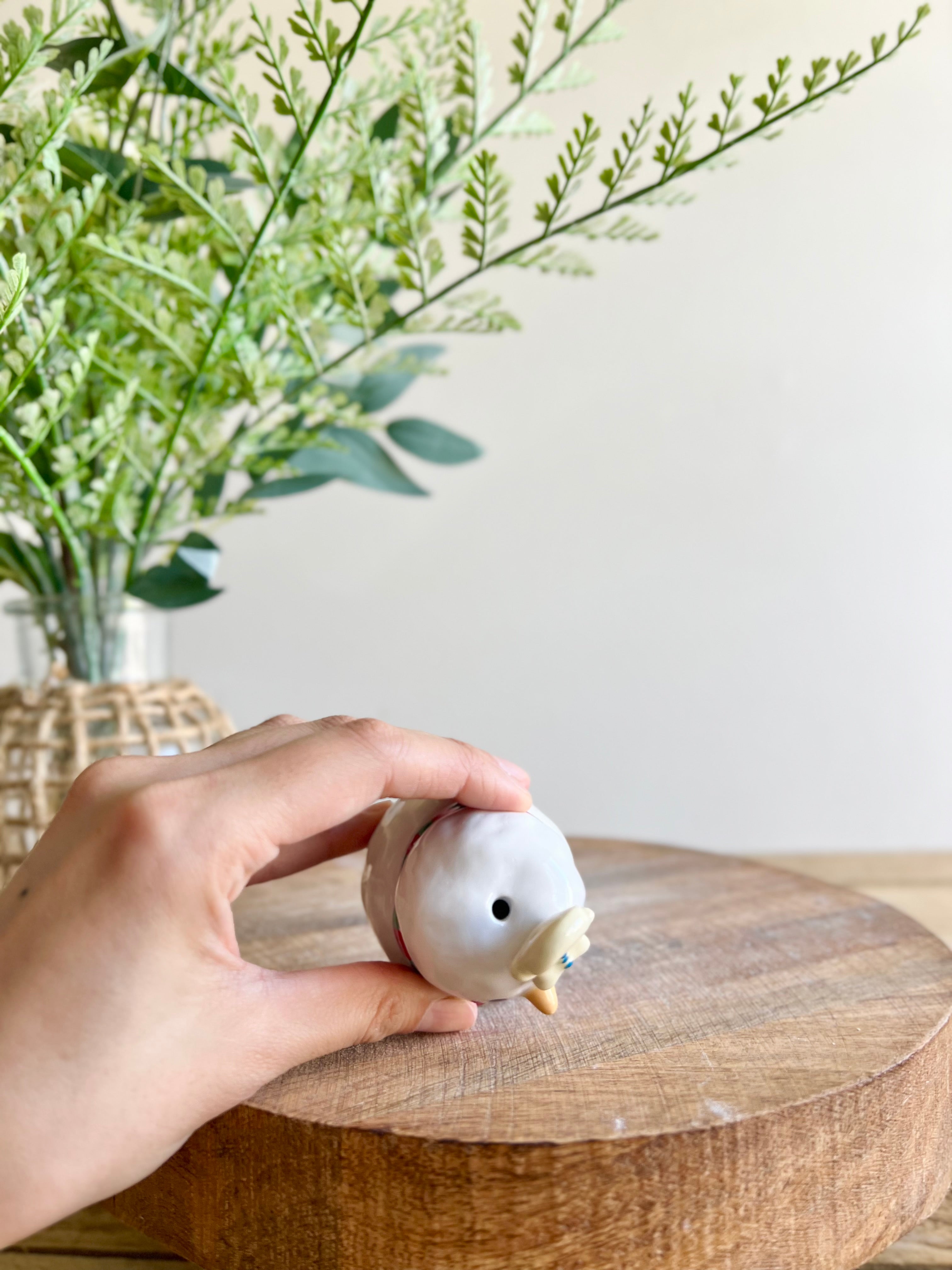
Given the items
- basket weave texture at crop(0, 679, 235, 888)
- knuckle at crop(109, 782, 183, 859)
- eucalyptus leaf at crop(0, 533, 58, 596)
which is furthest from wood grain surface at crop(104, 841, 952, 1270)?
eucalyptus leaf at crop(0, 533, 58, 596)

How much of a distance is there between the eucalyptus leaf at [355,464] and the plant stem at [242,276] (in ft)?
0.33

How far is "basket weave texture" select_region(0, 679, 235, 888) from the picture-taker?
0.67 m

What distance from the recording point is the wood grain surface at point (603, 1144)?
36 cm

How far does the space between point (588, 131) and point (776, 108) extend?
92mm

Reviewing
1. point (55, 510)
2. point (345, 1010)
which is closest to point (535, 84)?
point (55, 510)

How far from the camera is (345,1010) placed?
0.43 meters

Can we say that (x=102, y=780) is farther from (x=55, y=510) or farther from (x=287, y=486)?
(x=287, y=486)

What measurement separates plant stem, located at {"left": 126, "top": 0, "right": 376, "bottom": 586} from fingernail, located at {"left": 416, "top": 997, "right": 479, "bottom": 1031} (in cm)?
36

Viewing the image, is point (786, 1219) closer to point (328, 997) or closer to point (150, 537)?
point (328, 997)

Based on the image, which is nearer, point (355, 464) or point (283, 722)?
point (283, 722)

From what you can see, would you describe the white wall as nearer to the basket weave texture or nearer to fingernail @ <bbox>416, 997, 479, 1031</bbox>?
the basket weave texture

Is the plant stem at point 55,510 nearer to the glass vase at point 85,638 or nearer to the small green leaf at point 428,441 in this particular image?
the glass vase at point 85,638

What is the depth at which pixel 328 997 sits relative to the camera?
0.43 meters

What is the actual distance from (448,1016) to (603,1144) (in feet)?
0.42
